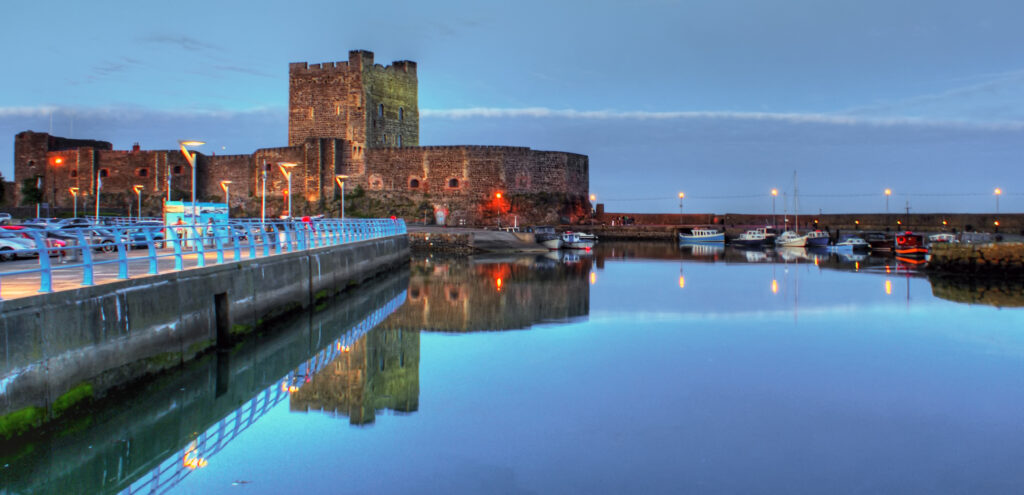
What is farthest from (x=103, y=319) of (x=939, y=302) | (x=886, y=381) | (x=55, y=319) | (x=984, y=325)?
(x=939, y=302)

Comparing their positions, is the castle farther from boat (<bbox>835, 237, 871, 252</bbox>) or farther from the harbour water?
the harbour water

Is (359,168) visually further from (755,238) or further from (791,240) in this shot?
(791,240)

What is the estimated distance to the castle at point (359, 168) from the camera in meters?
48.7

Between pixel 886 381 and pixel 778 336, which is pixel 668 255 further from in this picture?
pixel 886 381

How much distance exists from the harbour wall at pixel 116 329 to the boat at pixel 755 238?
43.2m

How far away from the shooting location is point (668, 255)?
41.2 metres

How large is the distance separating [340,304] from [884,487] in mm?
14283

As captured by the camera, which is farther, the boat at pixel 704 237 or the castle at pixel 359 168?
the boat at pixel 704 237

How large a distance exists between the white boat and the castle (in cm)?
1366

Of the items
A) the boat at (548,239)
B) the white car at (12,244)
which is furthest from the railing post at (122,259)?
the boat at (548,239)

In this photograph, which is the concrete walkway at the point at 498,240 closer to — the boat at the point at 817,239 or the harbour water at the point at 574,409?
the boat at the point at 817,239

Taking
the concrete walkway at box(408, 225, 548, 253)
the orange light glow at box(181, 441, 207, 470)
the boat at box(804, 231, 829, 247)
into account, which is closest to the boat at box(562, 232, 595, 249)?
the concrete walkway at box(408, 225, 548, 253)

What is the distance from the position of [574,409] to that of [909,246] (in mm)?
37971

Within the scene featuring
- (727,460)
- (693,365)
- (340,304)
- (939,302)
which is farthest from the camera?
(939,302)
